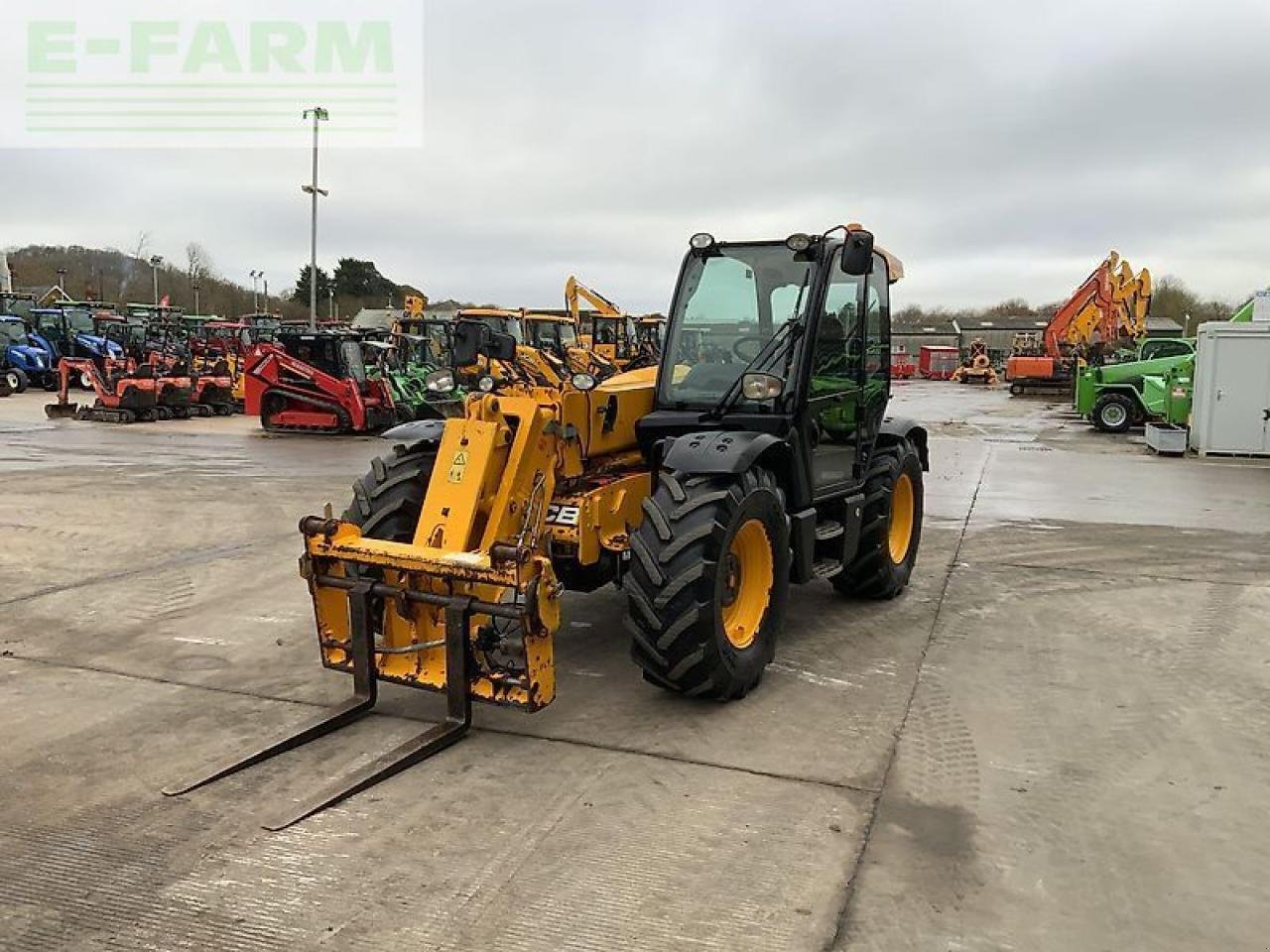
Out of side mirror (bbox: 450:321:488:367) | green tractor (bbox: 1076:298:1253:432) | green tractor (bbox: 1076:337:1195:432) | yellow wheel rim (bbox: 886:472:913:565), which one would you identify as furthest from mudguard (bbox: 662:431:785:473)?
green tractor (bbox: 1076:337:1195:432)

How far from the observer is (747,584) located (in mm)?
5129

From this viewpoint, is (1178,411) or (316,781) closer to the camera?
(316,781)

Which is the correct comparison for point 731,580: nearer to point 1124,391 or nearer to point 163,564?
point 163,564

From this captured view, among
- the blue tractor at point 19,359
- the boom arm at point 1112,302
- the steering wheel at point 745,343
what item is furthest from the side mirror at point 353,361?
the boom arm at point 1112,302

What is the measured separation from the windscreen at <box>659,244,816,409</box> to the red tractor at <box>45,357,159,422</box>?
18.5m

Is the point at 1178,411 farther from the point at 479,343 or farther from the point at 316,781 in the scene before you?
the point at 316,781

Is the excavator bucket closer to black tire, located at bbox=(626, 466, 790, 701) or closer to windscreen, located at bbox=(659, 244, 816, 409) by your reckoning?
black tire, located at bbox=(626, 466, 790, 701)

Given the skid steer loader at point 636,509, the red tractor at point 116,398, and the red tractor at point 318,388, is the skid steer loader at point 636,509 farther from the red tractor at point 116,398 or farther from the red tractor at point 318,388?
the red tractor at point 116,398

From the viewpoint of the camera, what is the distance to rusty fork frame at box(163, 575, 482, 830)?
394cm

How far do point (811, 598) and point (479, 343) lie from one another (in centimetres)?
311

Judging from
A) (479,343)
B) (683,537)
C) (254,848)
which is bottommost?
(254,848)

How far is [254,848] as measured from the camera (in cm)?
350

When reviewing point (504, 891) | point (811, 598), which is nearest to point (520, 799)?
point (504, 891)

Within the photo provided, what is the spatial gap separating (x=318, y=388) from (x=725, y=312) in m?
14.7
